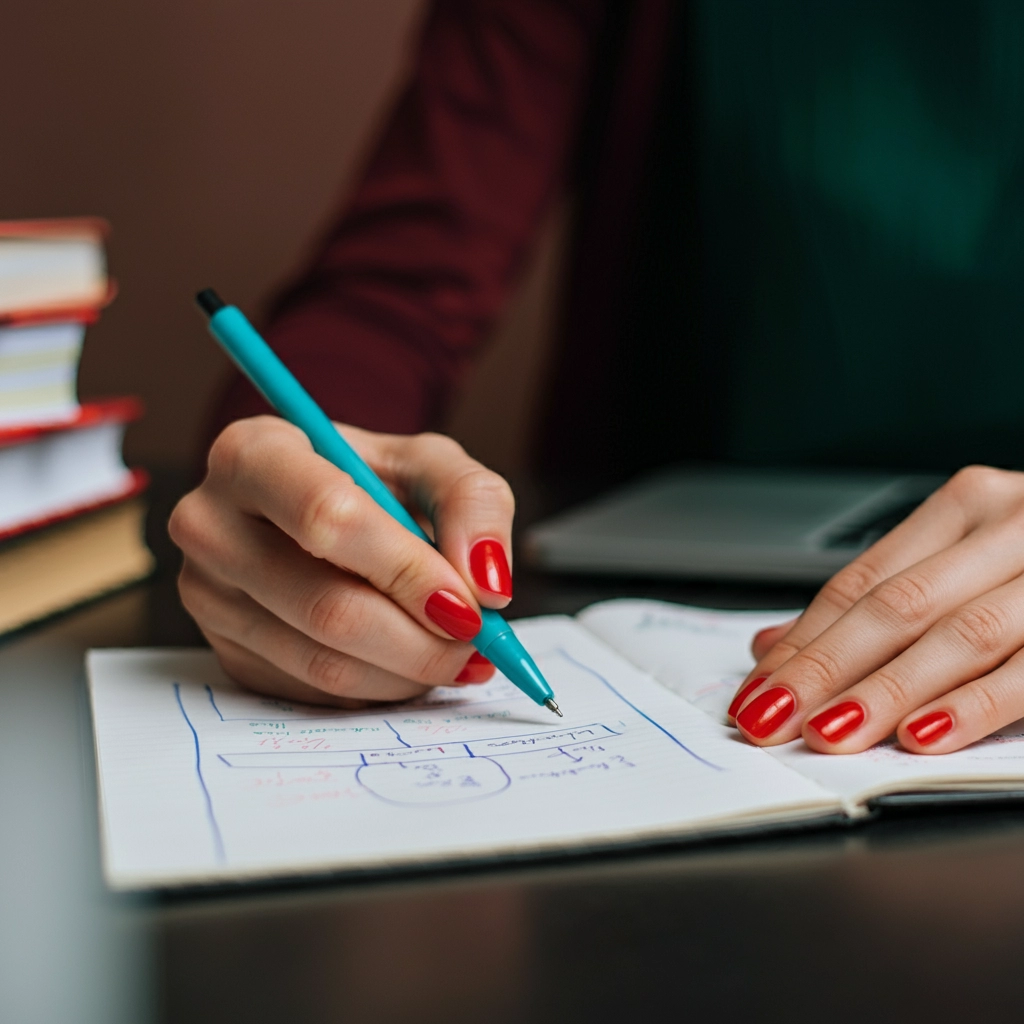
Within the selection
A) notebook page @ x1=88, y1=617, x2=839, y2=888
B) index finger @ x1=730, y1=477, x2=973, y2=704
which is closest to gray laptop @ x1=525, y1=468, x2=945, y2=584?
index finger @ x1=730, y1=477, x2=973, y2=704

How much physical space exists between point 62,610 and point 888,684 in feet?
1.81

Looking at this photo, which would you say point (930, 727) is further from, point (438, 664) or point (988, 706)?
point (438, 664)

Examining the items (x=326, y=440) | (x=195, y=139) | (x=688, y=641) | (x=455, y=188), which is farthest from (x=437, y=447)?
(x=195, y=139)

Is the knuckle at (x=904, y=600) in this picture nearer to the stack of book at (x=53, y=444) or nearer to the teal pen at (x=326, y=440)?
the teal pen at (x=326, y=440)

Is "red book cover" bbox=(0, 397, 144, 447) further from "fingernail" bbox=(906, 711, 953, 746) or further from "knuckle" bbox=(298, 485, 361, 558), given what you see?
"fingernail" bbox=(906, 711, 953, 746)

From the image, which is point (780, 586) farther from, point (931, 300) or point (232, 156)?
point (232, 156)

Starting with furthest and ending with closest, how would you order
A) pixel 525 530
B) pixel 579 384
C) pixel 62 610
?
pixel 579 384 < pixel 525 530 < pixel 62 610

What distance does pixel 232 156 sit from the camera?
7.84ft

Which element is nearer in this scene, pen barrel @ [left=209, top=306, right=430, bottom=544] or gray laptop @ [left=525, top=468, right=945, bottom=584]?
pen barrel @ [left=209, top=306, right=430, bottom=544]

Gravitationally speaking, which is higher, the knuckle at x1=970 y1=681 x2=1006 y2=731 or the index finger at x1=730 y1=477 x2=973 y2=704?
the index finger at x1=730 y1=477 x2=973 y2=704

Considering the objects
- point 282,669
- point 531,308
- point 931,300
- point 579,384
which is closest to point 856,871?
point 282,669

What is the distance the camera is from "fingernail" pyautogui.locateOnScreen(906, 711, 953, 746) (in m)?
0.49

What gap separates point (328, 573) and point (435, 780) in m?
0.14

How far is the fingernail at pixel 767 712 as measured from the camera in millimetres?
498
